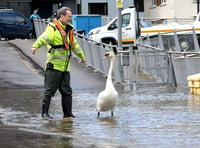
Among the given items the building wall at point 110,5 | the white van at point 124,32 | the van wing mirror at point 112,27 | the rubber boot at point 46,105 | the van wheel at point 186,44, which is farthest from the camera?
the building wall at point 110,5

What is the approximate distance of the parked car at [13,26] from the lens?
3719 cm

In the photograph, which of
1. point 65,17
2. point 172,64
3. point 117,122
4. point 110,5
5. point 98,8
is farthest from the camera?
point 98,8

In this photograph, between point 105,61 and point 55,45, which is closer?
point 55,45

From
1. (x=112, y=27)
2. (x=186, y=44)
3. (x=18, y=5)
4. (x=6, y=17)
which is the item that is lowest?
(x=186, y=44)

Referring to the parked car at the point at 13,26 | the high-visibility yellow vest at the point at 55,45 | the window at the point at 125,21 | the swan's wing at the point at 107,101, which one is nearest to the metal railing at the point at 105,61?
Result: the swan's wing at the point at 107,101

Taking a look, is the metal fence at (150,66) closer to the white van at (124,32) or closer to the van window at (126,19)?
the white van at (124,32)

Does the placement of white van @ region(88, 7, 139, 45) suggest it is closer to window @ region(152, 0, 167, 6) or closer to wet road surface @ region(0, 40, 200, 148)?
window @ region(152, 0, 167, 6)

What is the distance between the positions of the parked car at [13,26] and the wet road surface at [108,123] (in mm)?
22419

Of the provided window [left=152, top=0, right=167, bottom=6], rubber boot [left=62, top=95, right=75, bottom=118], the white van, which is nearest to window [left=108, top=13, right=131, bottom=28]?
the white van

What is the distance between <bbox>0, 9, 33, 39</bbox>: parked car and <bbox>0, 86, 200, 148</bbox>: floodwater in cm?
2261

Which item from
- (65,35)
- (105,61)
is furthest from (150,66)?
(65,35)

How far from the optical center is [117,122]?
10.0 metres

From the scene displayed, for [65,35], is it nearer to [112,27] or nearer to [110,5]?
[112,27]

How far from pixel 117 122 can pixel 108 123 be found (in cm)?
19
